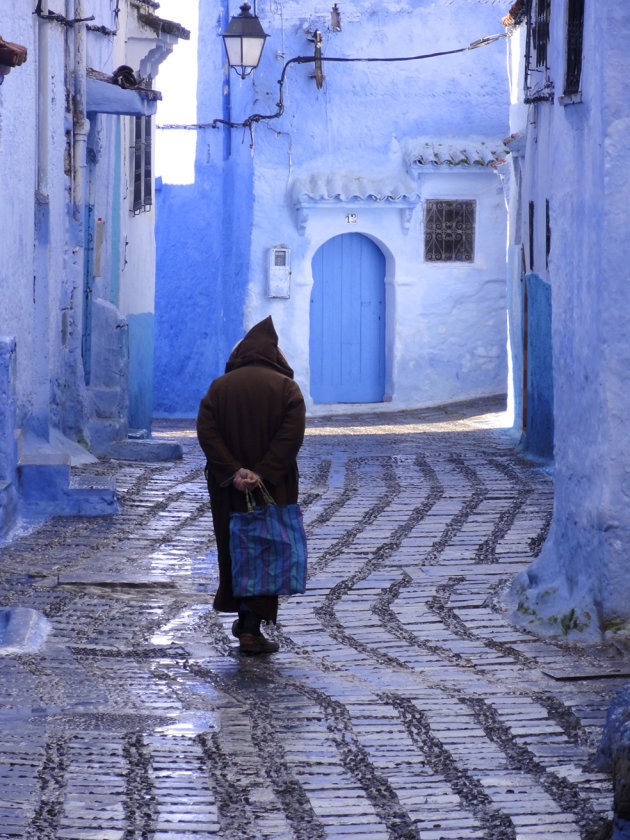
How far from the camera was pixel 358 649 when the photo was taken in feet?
19.6

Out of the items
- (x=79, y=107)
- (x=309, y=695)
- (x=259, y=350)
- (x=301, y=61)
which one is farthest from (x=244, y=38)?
(x=309, y=695)

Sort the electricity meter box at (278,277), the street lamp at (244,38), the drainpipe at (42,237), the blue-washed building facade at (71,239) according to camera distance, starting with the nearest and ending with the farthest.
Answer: the blue-washed building facade at (71,239)
the drainpipe at (42,237)
the street lamp at (244,38)
the electricity meter box at (278,277)

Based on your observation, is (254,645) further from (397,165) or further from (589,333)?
(397,165)

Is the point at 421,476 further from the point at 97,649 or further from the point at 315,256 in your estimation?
the point at 315,256

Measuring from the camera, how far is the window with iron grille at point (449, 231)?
19.2m

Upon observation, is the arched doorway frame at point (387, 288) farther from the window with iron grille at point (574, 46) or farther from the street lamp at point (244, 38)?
the window with iron grille at point (574, 46)

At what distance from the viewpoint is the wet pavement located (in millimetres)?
3738

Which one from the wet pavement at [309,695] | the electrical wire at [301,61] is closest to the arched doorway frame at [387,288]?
the electrical wire at [301,61]

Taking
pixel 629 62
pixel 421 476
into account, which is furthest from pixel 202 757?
pixel 421 476

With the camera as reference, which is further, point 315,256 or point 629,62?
point 315,256

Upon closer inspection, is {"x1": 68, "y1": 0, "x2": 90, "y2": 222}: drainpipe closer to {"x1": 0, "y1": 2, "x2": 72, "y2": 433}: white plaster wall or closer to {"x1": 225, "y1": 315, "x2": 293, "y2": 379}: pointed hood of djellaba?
{"x1": 0, "y1": 2, "x2": 72, "y2": 433}: white plaster wall

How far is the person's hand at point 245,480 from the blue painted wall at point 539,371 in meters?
6.77

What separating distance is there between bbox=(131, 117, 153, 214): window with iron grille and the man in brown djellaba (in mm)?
9644

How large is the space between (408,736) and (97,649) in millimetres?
1756
